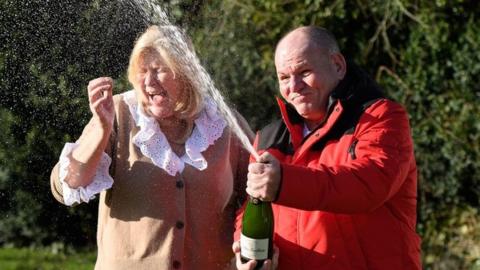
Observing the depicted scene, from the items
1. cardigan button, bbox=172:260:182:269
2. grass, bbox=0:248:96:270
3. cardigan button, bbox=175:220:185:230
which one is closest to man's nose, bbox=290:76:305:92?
cardigan button, bbox=175:220:185:230

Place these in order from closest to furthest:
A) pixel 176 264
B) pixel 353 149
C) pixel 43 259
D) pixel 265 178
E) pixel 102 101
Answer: pixel 265 178
pixel 353 149
pixel 102 101
pixel 176 264
pixel 43 259

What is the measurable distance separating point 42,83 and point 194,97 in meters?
2.36

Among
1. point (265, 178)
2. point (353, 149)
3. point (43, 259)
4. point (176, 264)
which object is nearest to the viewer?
point (265, 178)

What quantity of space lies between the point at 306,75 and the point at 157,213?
887mm

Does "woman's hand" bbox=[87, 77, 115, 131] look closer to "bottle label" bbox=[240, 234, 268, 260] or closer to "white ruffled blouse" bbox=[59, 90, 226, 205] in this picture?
"white ruffled blouse" bbox=[59, 90, 226, 205]

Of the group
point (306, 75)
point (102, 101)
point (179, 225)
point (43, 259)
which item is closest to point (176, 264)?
point (179, 225)

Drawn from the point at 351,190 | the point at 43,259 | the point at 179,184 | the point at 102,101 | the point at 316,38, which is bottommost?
the point at 43,259

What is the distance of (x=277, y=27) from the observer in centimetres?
669

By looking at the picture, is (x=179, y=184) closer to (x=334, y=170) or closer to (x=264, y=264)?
(x=264, y=264)

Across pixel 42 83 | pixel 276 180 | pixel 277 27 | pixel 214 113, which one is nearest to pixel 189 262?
pixel 214 113

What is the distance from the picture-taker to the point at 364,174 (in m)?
2.93

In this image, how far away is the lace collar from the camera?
3625 millimetres

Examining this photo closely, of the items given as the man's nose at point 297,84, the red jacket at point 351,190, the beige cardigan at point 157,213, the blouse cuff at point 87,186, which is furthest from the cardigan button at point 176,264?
the man's nose at point 297,84

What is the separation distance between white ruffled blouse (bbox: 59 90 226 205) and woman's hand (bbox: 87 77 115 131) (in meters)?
0.16
